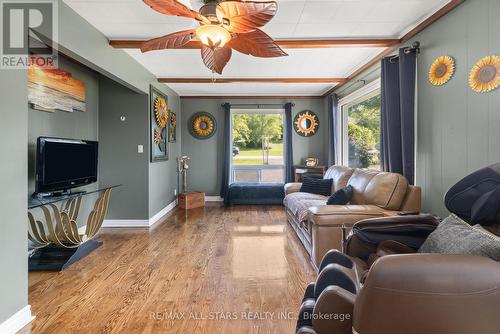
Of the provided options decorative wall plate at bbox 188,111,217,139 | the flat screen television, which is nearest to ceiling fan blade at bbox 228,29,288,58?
the flat screen television

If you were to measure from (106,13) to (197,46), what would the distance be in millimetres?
920

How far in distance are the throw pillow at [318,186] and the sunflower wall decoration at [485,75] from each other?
2.46 m

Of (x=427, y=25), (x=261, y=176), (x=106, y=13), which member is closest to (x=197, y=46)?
(x=106, y=13)

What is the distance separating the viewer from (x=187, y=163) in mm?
6465

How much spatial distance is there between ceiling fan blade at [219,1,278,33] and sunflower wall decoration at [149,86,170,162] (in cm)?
313

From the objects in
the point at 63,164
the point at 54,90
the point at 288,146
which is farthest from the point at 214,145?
the point at 63,164

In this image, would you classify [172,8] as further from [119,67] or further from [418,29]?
[418,29]

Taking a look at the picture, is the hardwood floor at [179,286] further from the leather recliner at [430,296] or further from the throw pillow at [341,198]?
the leather recliner at [430,296]

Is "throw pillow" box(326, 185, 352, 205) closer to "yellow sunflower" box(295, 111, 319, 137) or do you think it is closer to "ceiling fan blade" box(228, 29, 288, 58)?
"ceiling fan blade" box(228, 29, 288, 58)

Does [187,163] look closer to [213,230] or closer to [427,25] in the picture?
[213,230]

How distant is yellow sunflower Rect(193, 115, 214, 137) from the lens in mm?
6441

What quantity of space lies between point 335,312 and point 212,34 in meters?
1.75

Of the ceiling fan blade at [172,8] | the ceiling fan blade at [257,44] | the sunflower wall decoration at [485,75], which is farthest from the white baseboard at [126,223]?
the sunflower wall decoration at [485,75]

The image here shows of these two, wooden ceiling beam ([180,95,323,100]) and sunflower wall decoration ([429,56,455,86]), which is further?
wooden ceiling beam ([180,95,323,100])
